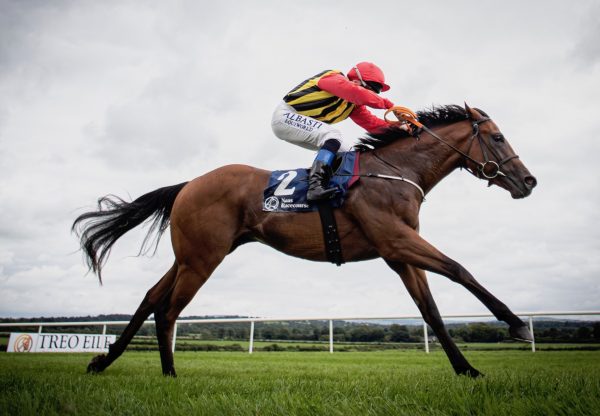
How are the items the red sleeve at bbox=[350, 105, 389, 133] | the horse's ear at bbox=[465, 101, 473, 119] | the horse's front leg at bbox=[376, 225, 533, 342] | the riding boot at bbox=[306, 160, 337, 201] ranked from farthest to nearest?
the red sleeve at bbox=[350, 105, 389, 133] → the horse's ear at bbox=[465, 101, 473, 119] → the riding boot at bbox=[306, 160, 337, 201] → the horse's front leg at bbox=[376, 225, 533, 342]

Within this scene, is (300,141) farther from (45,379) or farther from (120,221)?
(45,379)

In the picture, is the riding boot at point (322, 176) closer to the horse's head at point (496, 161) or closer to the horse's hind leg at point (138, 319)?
the horse's head at point (496, 161)

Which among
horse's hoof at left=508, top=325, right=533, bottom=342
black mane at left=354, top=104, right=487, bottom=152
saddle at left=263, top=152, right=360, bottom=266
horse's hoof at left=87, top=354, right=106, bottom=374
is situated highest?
black mane at left=354, top=104, right=487, bottom=152

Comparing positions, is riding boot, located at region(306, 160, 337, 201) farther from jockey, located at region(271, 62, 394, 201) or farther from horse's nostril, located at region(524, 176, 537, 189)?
horse's nostril, located at region(524, 176, 537, 189)

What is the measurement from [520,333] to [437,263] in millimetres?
813

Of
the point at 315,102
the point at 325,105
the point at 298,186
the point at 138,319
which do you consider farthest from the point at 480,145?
the point at 138,319

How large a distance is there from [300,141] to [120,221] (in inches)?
99.3

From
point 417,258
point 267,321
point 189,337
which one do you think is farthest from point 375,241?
point 189,337

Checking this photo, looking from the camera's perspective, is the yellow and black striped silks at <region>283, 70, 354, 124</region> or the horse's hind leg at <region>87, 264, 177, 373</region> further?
the yellow and black striped silks at <region>283, 70, 354, 124</region>

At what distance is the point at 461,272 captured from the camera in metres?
3.46

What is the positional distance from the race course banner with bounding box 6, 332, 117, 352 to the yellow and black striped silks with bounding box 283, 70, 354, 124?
13322mm

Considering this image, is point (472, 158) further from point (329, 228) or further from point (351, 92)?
point (329, 228)

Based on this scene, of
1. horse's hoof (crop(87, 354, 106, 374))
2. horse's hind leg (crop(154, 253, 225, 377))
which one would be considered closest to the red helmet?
horse's hind leg (crop(154, 253, 225, 377))

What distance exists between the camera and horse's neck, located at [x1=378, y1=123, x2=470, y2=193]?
164 inches
